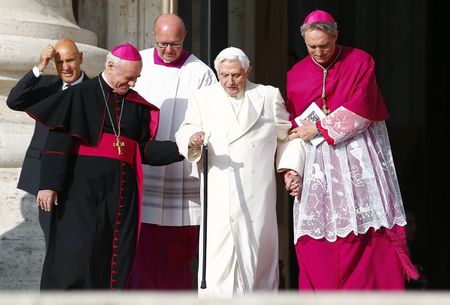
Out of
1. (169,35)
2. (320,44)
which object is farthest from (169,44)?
(320,44)

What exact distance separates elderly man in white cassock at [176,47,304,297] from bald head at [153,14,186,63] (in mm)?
418

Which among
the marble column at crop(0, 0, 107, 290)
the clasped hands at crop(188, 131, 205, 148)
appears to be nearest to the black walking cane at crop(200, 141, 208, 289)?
the clasped hands at crop(188, 131, 205, 148)

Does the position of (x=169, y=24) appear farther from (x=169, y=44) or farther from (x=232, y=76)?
(x=232, y=76)

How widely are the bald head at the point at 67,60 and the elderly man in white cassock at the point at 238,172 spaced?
0.56 m

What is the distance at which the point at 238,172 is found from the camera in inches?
166

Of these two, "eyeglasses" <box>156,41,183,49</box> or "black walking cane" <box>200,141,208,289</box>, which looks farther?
"eyeglasses" <box>156,41,183,49</box>

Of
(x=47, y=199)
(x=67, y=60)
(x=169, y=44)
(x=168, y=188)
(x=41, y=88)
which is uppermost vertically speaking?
(x=169, y=44)

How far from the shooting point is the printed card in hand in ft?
14.2

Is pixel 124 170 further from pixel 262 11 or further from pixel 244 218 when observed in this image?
pixel 262 11

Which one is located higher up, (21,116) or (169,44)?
(169,44)

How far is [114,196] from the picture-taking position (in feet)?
13.7

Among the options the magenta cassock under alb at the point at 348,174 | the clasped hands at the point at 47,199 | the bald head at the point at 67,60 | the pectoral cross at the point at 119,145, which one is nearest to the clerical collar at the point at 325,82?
the magenta cassock under alb at the point at 348,174

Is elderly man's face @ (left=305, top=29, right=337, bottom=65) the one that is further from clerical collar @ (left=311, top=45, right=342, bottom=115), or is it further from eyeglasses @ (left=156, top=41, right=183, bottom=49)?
eyeglasses @ (left=156, top=41, right=183, bottom=49)

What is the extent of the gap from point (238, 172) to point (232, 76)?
0.41m
